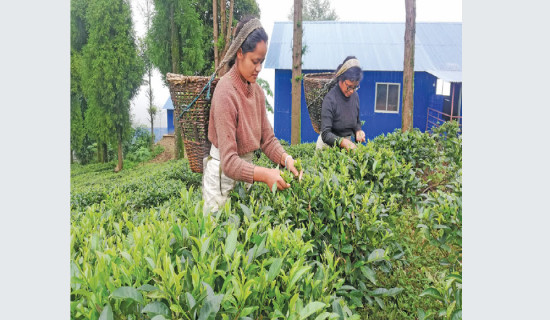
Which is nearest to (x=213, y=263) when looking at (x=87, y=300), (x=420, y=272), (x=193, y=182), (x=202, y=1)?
(x=87, y=300)

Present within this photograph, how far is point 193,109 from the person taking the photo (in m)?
2.26

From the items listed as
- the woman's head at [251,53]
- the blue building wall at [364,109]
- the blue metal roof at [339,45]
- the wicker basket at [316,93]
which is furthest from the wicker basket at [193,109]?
the blue metal roof at [339,45]

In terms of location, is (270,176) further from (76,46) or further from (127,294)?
(76,46)

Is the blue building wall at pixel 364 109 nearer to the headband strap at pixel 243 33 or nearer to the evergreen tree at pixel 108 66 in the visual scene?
the evergreen tree at pixel 108 66

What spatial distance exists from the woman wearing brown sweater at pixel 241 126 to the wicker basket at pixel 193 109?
0.16 meters

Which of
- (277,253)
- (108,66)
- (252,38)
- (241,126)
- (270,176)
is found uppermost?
(108,66)

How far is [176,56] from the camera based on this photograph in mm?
11430

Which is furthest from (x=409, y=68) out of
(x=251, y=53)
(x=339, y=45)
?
(x=339, y=45)

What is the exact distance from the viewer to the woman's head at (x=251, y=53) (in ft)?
6.32

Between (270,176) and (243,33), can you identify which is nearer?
(270,176)

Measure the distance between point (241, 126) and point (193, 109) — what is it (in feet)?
1.38

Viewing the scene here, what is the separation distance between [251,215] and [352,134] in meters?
2.54

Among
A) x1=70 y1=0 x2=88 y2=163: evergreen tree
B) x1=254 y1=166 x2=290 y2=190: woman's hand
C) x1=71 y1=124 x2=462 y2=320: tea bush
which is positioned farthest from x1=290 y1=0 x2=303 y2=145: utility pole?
x1=254 y1=166 x2=290 y2=190: woman's hand

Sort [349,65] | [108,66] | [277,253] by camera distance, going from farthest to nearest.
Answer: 1. [108,66]
2. [349,65]
3. [277,253]
